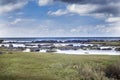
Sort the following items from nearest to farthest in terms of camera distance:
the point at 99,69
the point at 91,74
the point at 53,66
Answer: the point at 91,74 → the point at 99,69 → the point at 53,66

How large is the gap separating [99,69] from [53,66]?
7.26m

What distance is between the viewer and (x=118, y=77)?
38188mm

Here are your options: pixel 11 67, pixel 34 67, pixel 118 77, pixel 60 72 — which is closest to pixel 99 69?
pixel 118 77

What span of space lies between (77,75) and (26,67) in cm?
936

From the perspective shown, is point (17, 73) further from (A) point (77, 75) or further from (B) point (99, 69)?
(B) point (99, 69)

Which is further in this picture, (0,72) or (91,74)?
(0,72)

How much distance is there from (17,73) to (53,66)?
7658mm

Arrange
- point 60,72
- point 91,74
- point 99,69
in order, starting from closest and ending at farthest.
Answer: point 91,74 < point 60,72 < point 99,69

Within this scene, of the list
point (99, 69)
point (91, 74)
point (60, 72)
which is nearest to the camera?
point (91, 74)

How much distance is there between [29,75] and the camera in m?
36.2

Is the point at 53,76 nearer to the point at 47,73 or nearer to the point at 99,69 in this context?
the point at 47,73

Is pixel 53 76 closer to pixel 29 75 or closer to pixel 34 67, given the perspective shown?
pixel 29 75

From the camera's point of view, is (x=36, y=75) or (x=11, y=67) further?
(x=11, y=67)

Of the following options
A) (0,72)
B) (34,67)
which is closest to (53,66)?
(34,67)
